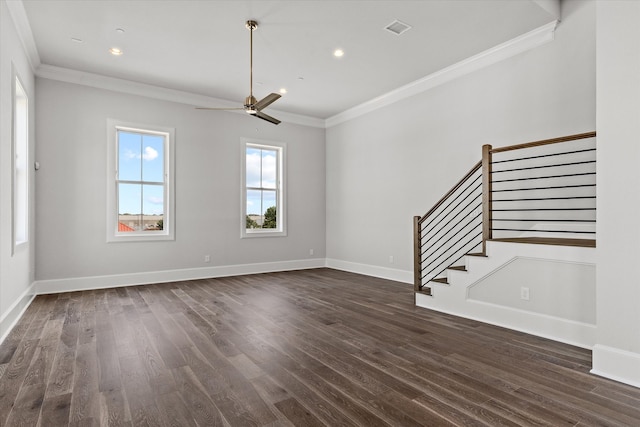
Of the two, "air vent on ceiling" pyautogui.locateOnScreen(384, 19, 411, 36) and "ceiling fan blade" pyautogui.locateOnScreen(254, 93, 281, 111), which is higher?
"air vent on ceiling" pyautogui.locateOnScreen(384, 19, 411, 36)

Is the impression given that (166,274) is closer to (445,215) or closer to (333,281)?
(333,281)

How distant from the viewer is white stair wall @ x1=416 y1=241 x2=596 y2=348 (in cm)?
309

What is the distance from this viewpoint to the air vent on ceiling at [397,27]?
4059mm

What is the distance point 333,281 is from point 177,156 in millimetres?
3528

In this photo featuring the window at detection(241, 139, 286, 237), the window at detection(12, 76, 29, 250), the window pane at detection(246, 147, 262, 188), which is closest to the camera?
the window at detection(12, 76, 29, 250)

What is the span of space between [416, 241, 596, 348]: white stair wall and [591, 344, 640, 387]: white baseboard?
0.56 metres

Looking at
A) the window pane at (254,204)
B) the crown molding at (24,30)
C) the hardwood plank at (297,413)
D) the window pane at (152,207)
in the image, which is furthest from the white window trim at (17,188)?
the hardwood plank at (297,413)

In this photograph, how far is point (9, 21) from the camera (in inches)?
144

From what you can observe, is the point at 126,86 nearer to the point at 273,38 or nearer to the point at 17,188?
the point at 17,188

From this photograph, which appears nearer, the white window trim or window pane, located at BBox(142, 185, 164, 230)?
the white window trim

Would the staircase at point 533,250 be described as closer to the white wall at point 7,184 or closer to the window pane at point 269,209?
the window pane at point 269,209

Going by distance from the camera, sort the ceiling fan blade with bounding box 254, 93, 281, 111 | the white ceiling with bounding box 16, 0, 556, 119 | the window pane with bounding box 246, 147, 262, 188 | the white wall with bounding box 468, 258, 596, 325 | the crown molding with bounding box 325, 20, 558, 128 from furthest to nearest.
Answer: the window pane with bounding box 246, 147, 262, 188 → the crown molding with bounding box 325, 20, 558, 128 → the ceiling fan blade with bounding box 254, 93, 281, 111 → the white ceiling with bounding box 16, 0, 556, 119 → the white wall with bounding box 468, 258, 596, 325

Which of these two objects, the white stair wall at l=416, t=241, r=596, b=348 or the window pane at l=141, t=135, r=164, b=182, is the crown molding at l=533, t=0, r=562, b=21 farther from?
the window pane at l=141, t=135, r=164, b=182

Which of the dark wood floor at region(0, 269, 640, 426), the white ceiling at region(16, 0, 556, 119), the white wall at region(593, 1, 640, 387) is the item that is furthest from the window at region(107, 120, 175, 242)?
the white wall at region(593, 1, 640, 387)
